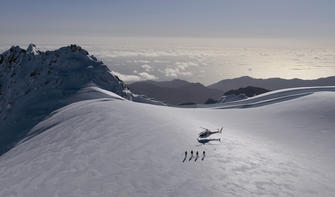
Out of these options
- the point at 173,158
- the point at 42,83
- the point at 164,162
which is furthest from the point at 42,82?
the point at 164,162

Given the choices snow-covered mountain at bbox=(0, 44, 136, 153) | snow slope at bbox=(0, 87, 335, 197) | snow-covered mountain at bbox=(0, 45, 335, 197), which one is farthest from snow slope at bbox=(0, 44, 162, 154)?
snow slope at bbox=(0, 87, 335, 197)

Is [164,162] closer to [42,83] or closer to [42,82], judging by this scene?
[42,83]

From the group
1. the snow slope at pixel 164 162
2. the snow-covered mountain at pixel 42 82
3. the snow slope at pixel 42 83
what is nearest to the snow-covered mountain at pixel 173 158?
the snow slope at pixel 164 162

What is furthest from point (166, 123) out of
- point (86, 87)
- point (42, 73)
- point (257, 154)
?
point (42, 73)

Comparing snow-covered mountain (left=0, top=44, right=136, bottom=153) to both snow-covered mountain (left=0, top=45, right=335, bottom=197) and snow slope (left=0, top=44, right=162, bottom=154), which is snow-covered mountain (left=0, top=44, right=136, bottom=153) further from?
snow-covered mountain (left=0, top=45, right=335, bottom=197)

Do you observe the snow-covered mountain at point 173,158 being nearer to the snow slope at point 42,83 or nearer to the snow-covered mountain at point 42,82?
the snow slope at point 42,83

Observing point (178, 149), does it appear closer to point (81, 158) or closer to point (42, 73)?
point (81, 158)
